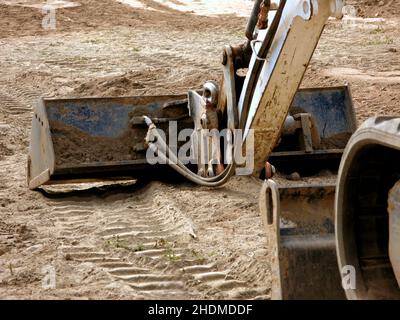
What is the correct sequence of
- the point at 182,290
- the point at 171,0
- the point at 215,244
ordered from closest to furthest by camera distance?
the point at 182,290
the point at 215,244
the point at 171,0

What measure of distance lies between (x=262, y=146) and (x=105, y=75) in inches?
250

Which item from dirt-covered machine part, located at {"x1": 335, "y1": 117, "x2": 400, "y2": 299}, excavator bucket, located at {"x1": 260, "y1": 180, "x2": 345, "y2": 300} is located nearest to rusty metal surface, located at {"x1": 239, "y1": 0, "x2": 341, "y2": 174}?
excavator bucket, located at {"x1": 260, "y1": 180, "x2": 345, "y2": 300}

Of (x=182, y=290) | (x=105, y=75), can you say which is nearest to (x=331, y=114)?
(x=182, y=290)

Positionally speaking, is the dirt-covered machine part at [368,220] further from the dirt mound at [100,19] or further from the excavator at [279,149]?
the dirt mound at [100,19]

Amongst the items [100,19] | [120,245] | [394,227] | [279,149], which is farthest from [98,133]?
[100,19]

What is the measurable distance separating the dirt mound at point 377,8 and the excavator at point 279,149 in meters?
8.17

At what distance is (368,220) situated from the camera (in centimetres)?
373

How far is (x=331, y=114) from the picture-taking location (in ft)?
25.4

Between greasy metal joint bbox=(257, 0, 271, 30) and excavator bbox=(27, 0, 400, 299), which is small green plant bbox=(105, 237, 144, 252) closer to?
excavator bbox=(27, 0, 400, 299)

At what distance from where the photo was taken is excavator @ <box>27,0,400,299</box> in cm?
366

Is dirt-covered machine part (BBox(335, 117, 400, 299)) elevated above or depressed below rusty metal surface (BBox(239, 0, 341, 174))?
below

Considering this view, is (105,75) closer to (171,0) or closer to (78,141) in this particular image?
(78,141)

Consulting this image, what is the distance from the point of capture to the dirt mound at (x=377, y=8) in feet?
50.9

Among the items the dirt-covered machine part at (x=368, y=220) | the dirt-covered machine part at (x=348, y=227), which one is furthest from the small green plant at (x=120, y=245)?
the dirt-covered machine part at (x=368, y=220)
